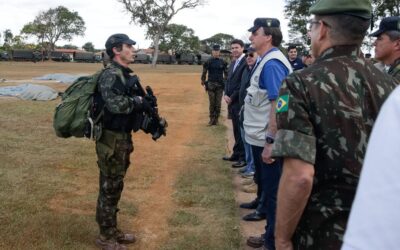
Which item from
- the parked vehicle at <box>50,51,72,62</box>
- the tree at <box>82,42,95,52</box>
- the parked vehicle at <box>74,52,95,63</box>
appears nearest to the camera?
the parked vehicle at <box>50,51,72,62</box>

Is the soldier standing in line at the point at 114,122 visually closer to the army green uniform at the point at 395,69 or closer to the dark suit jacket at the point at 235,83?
the army green uniform at the point at 395,69

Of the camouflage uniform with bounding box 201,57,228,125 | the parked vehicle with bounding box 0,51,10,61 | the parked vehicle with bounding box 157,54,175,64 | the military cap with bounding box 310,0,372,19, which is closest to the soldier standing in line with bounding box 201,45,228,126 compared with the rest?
the camouflage uniform with bounding box 201,57,228,125

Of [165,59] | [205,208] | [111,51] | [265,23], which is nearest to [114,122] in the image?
[111,51]

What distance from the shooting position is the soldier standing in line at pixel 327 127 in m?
1.84

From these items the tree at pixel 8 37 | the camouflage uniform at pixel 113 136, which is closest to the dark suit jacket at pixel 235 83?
the camouflage uniform at pixel 113 136

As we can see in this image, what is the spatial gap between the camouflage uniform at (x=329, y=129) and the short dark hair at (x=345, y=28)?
0.04 m

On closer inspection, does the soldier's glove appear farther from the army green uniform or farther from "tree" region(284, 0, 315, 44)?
"tree" region(284, 0, 315, 44)

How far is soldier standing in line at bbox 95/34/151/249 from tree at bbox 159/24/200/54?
7885 cm

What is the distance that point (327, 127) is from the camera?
6.11 ft

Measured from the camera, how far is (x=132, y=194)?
590cm

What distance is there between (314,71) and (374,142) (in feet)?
3.42

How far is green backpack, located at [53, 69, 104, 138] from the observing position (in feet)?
13.5

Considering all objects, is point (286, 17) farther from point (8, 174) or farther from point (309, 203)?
point (309, 203)

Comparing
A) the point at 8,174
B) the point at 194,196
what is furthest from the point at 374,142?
the point at 8,174
